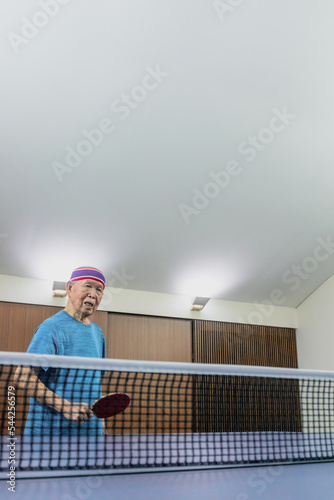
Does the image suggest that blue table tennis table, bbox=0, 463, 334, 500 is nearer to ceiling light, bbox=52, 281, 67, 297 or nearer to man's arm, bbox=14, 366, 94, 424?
man's arm, bbox=14, 366, 94, 424

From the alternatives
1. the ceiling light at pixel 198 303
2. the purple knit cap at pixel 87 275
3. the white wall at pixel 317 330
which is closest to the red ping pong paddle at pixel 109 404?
the purple knit cap at pixel 87 275

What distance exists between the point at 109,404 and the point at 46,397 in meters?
0.20

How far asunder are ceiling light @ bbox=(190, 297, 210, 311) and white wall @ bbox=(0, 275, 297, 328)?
0.34ft

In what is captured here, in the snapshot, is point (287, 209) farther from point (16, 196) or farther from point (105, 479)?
point (105, 479)

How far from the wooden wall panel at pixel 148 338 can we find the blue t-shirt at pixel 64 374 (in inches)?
177

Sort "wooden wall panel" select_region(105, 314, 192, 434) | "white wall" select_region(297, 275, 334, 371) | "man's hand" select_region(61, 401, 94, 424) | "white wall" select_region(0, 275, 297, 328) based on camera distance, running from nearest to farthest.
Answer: "man's hand" select_region(61, 401, 94, 424) < "white wall" select_region(0, 275, 297, 328) < "wooden wall panel" select_region(105, 314, 192, 434) < "white wall" select_region(297, 275, 334, 371)

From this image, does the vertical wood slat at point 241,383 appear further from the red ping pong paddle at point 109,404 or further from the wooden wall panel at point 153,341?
the red ping pong paddle at point 109,404

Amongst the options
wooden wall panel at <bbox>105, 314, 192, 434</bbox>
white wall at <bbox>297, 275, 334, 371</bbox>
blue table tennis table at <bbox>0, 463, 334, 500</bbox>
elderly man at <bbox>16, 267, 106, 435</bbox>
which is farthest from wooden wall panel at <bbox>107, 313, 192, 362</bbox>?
blue table tennis table at <bbox>0, 463, 334, 500</bbox>

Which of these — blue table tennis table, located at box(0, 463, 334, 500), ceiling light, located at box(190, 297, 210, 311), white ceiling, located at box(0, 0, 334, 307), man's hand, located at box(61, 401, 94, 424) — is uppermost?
white ceiling, located at box(0, 0, 334, 307)

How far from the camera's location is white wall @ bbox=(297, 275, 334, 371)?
7.26m

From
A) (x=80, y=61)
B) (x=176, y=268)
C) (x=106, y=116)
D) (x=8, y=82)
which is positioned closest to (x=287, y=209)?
(x=176, y=268)

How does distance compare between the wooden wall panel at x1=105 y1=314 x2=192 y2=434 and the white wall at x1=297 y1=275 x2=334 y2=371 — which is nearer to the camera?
the wooden wall panel at x1=105 y1=314 x2=192 y2=434

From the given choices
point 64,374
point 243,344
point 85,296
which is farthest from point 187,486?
point 243,344

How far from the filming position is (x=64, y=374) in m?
1.86
